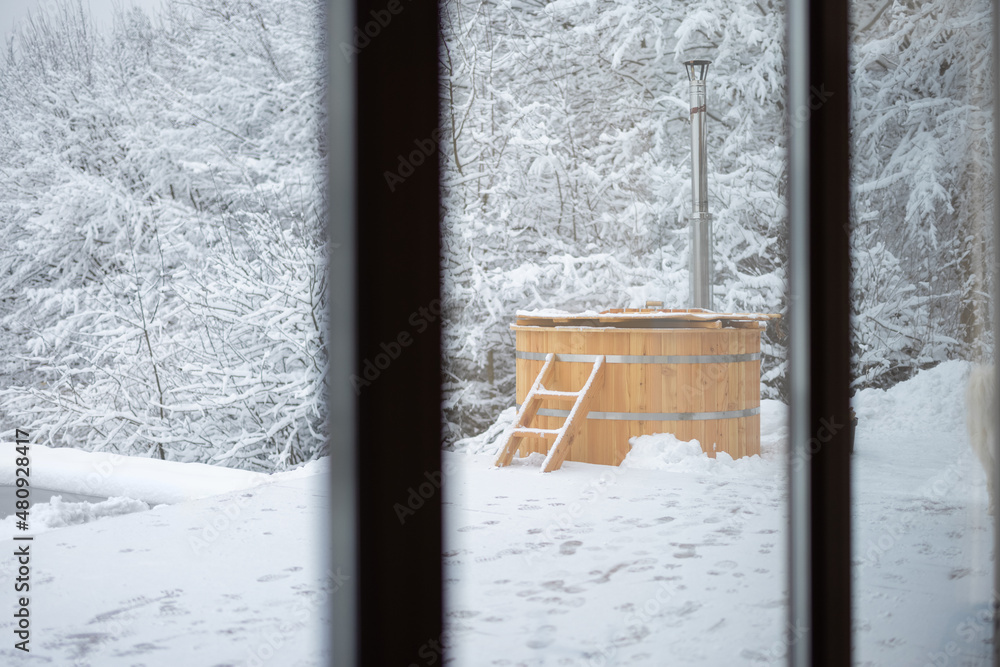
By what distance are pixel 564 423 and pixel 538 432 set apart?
0.13 m

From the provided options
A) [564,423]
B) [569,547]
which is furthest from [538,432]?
[569,547]

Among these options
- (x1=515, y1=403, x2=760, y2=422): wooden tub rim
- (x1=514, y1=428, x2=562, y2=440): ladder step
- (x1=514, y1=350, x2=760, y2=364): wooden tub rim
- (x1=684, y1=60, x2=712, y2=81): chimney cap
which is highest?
(x1=684, y1=60, x2=712, y2=81): chimney cap

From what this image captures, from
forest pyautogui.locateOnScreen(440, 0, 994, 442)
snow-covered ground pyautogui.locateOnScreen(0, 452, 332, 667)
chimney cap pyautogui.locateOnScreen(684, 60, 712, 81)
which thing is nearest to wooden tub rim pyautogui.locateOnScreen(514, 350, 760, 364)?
snow-covered ground pyautogui.locateOnScreen(0, 452, 332, 667)

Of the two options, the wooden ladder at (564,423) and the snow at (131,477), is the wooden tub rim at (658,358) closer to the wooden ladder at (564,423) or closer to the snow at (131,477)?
the wooden ladder at (564,423)

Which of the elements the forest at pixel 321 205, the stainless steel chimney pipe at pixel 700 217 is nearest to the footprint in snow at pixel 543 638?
the stainless steel chimney pipe at pixel 700 217

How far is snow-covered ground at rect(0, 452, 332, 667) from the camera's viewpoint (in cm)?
168

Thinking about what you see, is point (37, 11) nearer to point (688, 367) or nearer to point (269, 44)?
point (269, 44)

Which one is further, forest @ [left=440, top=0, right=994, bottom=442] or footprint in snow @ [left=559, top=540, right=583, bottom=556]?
forest @ [left=440, top=0, right=994, bottom=442]

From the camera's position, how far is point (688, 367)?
3.95m

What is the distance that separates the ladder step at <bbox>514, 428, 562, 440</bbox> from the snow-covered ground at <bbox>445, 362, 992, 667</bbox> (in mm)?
159

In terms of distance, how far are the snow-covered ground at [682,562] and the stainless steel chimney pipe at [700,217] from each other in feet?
5.92

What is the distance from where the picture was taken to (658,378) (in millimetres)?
3938

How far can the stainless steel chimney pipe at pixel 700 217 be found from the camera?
5.61 meters

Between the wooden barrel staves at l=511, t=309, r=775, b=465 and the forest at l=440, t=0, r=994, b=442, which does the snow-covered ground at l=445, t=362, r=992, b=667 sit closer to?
the wooden barrel staves at l=511, t=309, r=775, b=465
